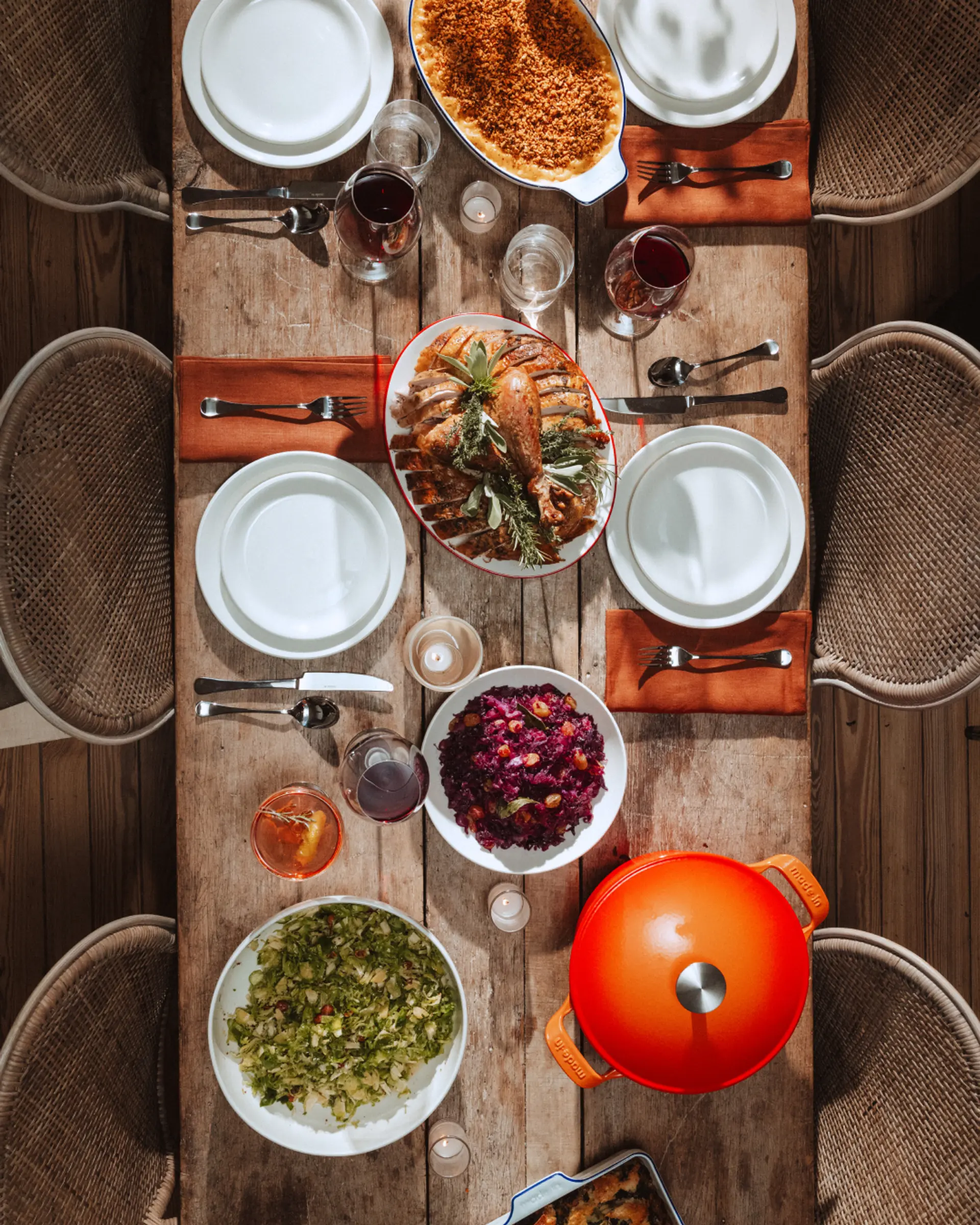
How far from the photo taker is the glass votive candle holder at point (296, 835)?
1545 mm

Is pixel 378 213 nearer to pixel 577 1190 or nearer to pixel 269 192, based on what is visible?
pixel 269 192

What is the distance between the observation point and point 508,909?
162 centimetres

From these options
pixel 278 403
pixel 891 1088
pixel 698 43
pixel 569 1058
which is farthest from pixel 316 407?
pixel 891 1088

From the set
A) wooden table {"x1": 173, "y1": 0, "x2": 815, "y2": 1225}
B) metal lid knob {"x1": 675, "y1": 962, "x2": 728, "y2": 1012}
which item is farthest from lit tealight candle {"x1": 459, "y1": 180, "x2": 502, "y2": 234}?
metal lid knob {"x1": 675, "y1": 962, "x2": 728, "y2": 1012}

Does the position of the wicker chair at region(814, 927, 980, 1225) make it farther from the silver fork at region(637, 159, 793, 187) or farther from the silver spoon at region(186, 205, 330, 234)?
Result: the silver spoon at region(186, 205, 330, 234)

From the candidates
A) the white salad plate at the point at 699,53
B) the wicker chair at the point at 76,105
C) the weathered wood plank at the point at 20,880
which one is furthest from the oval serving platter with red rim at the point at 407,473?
the weathered wood plank at the point at 20,880

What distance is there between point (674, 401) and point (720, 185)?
425 millimetres

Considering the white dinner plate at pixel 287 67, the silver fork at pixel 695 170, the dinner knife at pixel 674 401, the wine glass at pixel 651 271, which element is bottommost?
the dinner knife at pixel 674 401

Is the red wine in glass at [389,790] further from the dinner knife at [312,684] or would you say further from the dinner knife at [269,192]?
the dinner knife at [269,192]

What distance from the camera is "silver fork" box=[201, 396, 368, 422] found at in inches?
61.9

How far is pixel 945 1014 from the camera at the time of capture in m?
1.59

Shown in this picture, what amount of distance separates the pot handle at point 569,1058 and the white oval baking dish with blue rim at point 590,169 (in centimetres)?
141

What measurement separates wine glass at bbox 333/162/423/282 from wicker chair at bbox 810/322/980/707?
0.87m

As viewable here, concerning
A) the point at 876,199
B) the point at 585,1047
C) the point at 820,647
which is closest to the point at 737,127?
the point at 876,199
